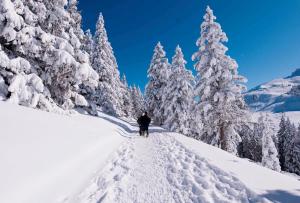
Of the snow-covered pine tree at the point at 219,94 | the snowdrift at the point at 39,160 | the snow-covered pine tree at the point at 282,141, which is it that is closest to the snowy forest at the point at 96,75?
the snow-covered pine tree at the point at 219,94

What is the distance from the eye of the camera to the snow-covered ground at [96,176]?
5625 millimetres

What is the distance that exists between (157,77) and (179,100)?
8727 millimetres

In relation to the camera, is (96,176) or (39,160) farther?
(96,176)

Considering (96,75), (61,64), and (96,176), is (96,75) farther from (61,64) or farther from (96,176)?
(96,176)

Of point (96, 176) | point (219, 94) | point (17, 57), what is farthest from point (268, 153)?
point (96, 176)

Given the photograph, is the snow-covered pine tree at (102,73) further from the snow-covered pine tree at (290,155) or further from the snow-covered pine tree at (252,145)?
the snow-covered pine tree at (252,145)

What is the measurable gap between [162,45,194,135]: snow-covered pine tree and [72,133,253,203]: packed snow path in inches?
944

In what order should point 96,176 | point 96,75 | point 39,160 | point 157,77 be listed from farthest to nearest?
point 157,77 < point 96,75 < point 96,176 < point 39,160

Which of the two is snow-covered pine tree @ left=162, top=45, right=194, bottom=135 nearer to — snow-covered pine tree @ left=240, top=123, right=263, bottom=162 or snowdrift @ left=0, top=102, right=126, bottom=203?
snowdrift @ left=0, top=102, right=126, bottom=203

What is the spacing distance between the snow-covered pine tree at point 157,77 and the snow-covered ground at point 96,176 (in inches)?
1232

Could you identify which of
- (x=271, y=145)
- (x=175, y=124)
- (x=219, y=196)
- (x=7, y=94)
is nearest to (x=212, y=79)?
(x=175, y=124)

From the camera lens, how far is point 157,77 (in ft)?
138

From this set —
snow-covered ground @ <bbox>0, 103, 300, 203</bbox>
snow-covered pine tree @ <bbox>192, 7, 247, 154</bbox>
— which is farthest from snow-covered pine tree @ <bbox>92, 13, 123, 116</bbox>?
snow-covered ground @ <bbox>0, 103, 300, 203</bbox>

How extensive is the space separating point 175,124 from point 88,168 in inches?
1043
